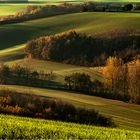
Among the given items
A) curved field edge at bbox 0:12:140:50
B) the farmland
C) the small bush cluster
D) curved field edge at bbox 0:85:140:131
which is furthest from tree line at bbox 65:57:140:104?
curved field edge at bbox 0:12:140:50

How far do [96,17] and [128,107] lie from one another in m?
74.2

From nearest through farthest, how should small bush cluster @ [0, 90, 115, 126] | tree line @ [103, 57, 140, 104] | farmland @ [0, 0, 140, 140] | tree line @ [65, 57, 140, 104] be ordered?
1. farmland @ [0, 0, 140, 140]
2. small bush cluster @ [0, 90, 115, 126]
3. tree line @ [65, 57, 140, 104]
4. tree line @ [103, 57, 140, 104]

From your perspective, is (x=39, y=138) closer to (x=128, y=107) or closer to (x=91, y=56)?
(x=128, y=107)

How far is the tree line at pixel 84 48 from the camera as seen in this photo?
99250mm

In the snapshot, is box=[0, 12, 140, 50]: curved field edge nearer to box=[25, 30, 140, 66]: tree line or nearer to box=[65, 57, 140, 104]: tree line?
box=[25, 30, 140, 66]: tree line

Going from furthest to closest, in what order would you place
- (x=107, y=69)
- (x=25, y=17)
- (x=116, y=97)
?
(x=25, y=17), (x=107, y=69), (x=116, y=97)

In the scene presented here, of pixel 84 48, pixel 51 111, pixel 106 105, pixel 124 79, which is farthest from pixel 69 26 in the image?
pixel 51 111

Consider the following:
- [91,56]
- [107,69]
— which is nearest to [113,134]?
[107,69]

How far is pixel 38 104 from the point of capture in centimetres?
4688

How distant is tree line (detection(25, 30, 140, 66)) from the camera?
99250 millimetres

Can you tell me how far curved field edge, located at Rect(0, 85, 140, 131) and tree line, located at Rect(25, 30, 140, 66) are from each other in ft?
94.5

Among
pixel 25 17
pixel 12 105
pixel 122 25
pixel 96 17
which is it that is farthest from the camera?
pixel 25 17

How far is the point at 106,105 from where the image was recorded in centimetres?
6288

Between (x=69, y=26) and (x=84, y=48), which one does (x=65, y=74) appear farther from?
(x=69, y=26)
